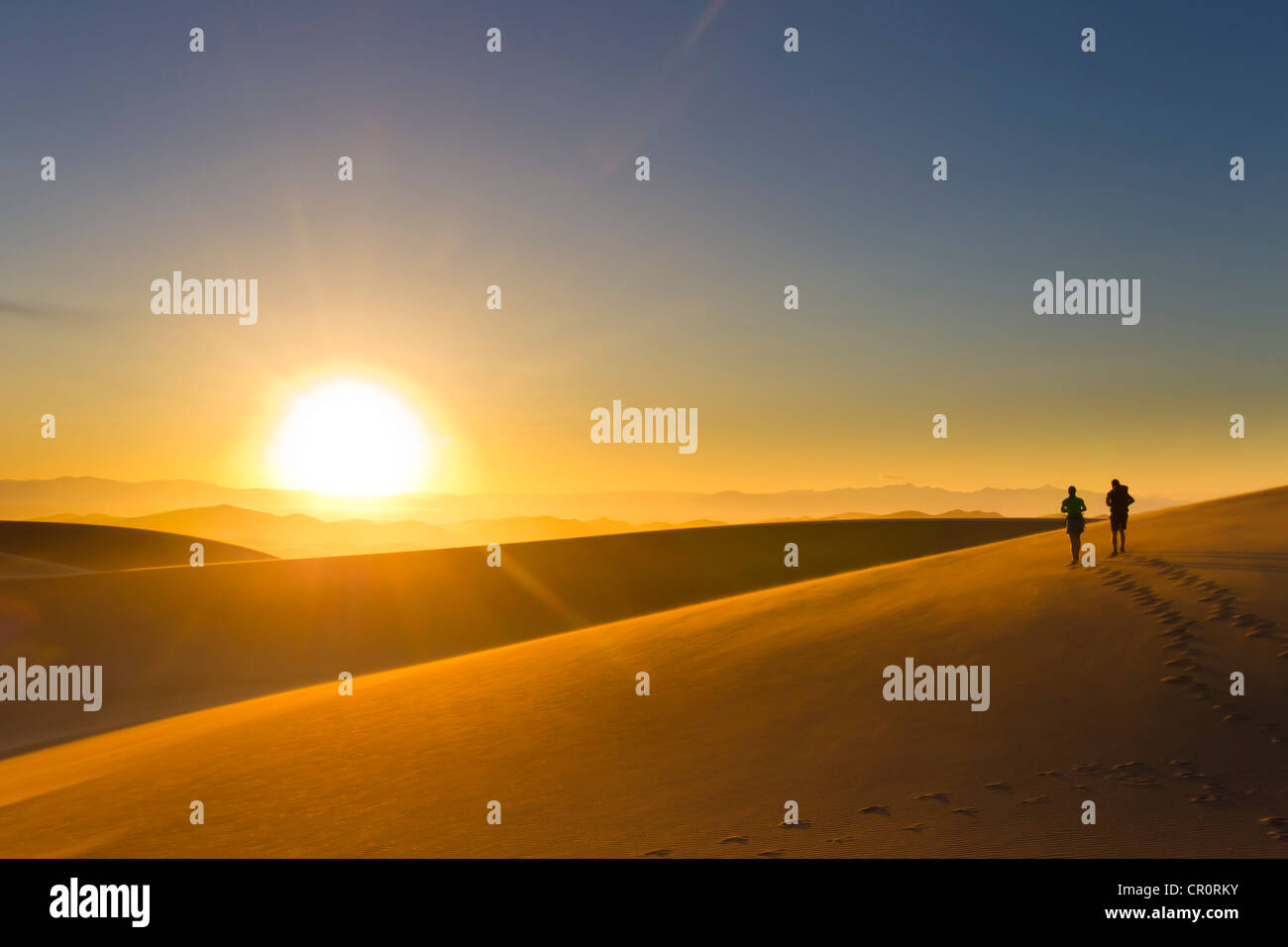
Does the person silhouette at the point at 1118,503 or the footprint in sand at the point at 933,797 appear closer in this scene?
the footprint in sand at the point at 933,797

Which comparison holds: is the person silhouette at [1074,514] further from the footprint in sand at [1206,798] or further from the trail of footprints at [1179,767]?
the footprint in sand at [1206,798]

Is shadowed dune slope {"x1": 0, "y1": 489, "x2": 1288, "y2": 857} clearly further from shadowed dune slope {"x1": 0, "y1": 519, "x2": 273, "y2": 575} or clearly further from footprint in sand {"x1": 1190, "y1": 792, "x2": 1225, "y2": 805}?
shadowed dune slope {"x1": 0, "y1": 519, "x2": 273, "y2": 575}

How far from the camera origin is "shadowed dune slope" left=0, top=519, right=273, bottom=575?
62531 millimetres

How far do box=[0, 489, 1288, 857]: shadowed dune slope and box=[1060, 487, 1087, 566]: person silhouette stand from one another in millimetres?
657

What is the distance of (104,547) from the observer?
Answer: 2591 inches

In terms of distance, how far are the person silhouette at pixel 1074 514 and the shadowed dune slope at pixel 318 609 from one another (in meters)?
22.5

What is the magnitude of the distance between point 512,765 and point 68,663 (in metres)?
25.3

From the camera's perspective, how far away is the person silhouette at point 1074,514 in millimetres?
14328

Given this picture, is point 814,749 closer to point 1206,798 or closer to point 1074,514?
point 1206,798

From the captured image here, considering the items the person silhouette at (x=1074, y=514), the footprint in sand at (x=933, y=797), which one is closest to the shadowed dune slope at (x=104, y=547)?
the person silhouette at (x=1074, y=514)

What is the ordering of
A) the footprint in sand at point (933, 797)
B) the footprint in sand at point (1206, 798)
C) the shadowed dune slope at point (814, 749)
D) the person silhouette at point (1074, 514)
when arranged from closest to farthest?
the footprint in sand at point (1206, 798) → the shadowed dune slope at point (814, 749) → the footprint in sand at point (933, 797) → the person silhouette at point (1074, 514)
